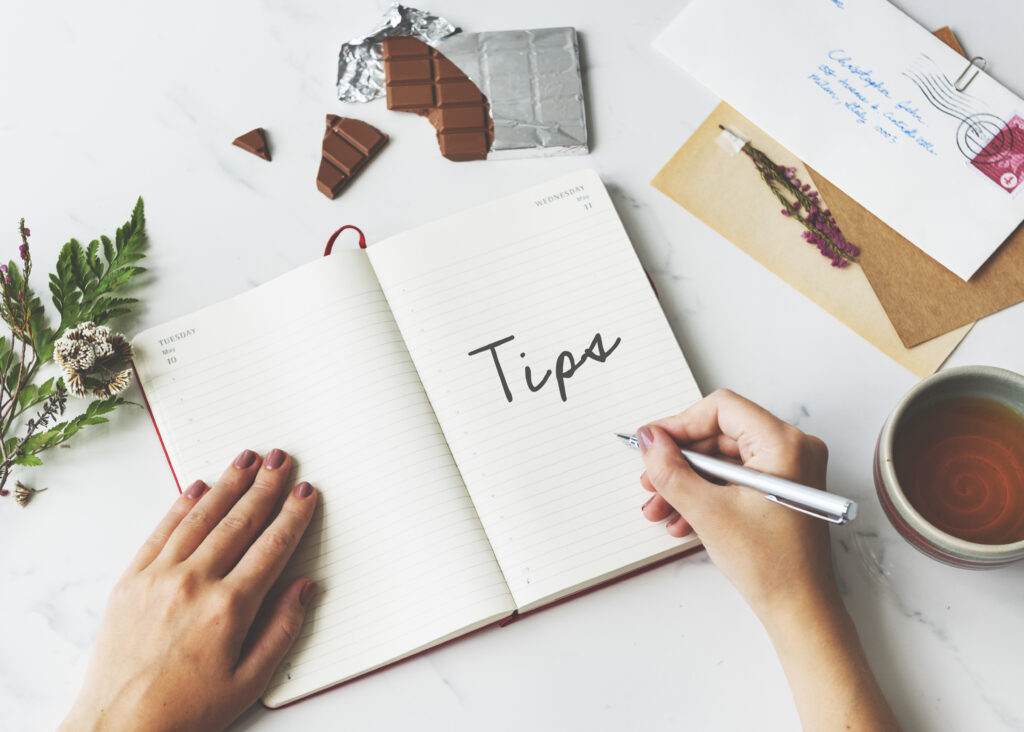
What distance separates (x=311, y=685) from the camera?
2.35ft

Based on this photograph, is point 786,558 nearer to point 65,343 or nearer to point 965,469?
point 965,469

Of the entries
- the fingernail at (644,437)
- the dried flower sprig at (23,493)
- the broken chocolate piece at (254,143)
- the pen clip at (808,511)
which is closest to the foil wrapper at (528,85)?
the broken chocolate piece at (254,143)

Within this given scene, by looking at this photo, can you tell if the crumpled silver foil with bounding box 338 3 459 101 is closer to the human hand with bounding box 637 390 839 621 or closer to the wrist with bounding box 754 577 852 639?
the human hand with bounding box 637 390 839 621

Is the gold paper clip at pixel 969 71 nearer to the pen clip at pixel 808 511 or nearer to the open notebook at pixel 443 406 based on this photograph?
the open notebook at pixel 443 406

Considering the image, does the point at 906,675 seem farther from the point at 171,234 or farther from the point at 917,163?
the point at 171,234

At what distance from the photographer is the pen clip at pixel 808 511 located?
0.59 metres

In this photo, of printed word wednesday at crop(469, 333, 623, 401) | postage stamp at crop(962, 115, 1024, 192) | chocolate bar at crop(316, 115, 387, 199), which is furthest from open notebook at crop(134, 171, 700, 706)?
postage stamp at crop(962, 115, 1024, 192)

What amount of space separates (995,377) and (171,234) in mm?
819

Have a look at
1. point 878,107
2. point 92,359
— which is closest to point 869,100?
point 878,107

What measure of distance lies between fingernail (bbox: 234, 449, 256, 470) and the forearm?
0.50 m

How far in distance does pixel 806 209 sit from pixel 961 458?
299 mm

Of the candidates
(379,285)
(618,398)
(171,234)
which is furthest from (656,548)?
(171,234)

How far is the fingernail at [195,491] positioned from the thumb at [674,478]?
1.41 ft

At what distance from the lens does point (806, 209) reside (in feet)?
2.72
